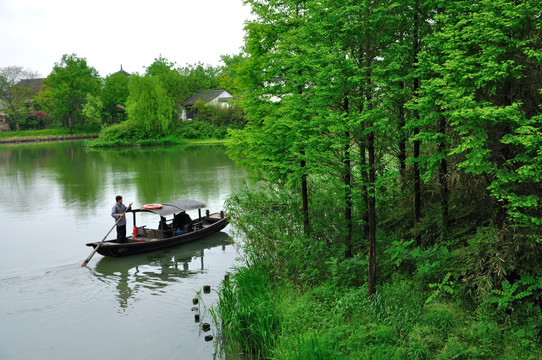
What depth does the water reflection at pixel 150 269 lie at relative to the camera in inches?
590

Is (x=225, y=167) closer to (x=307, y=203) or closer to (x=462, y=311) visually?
(x=307, y=203)

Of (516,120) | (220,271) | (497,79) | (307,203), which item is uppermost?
(497,79)

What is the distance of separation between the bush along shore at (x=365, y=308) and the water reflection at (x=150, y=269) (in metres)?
3.73

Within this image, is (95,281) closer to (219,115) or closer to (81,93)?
(219,115)

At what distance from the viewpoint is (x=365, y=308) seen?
9.98 metres

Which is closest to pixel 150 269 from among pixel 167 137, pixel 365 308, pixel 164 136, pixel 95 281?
pixel 95 281

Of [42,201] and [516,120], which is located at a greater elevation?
[516,120]

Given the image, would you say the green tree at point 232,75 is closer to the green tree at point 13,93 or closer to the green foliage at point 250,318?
the green foliage at point 250,318

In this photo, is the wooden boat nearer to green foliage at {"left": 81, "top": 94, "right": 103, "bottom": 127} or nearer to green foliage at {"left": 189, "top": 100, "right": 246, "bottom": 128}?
green foliage at {"left": 189, "top": 100, "right": 246, "bottom": 128}

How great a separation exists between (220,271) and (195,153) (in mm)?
40626

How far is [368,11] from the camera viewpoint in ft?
32.9

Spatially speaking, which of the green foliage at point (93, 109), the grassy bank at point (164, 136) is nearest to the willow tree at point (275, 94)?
the grassy bank at point (164, 136)

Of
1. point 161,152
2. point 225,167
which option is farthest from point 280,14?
point 161,152

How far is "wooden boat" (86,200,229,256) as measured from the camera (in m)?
17.5
